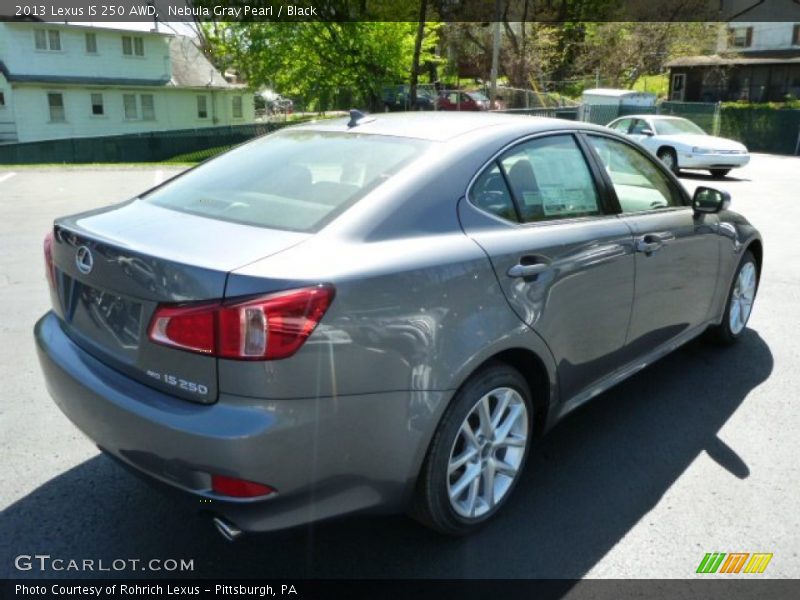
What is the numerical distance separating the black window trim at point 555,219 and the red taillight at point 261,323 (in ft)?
2.99

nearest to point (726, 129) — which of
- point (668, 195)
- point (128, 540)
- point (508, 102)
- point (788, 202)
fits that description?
point (508, 102)

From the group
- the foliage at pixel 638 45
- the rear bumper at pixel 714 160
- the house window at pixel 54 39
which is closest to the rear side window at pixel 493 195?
the rear bumper at pixel 714 160

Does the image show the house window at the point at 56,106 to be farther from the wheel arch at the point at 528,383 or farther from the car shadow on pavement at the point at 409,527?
the wheel arch at the point at 528,383

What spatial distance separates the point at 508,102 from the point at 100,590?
37.2 meters

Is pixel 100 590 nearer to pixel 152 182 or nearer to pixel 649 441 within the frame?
pixel 649 441

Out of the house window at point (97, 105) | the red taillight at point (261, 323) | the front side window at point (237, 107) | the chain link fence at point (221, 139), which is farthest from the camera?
the front side window at point (237, 107)

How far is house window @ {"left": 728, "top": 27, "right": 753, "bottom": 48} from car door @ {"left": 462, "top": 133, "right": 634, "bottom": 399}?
172 ft

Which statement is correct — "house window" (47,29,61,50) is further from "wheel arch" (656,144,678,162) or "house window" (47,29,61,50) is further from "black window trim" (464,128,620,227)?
"black window trim" (464,128,620,227)

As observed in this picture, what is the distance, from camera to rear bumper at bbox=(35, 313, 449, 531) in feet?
7.00

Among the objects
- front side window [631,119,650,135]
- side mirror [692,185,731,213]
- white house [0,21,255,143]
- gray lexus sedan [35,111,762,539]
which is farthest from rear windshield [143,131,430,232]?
white house [0,21,255,143]

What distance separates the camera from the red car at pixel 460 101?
120 feet

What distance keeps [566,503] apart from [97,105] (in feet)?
134

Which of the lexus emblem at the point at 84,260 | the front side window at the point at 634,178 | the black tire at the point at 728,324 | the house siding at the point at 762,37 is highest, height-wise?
the house siding at the point at 762,37

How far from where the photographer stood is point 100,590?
100 inches
